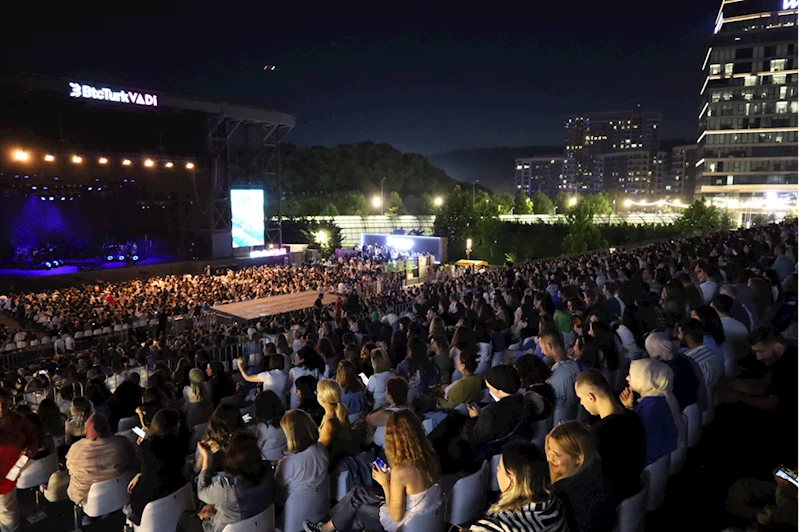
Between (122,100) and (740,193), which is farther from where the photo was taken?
(740,193)

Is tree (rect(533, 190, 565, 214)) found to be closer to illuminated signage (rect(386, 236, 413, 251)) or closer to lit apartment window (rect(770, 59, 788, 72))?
lit apartment window (rect(770, 59, 788, 72))

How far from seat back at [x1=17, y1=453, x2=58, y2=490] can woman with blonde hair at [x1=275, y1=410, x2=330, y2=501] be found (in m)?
2.26

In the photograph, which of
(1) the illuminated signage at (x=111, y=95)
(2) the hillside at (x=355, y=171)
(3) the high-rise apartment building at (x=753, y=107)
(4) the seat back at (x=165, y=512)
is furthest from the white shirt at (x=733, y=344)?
(3) the high-rise apartment building at (x=753, y=107)

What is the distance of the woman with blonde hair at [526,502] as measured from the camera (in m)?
2.22

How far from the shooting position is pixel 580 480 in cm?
251

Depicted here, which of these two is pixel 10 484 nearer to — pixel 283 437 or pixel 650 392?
pixel 283 437

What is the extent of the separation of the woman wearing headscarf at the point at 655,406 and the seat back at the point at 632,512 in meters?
0.39

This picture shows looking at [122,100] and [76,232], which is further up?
[122,100]

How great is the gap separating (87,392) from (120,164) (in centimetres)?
2213

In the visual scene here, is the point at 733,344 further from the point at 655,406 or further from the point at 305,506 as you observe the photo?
the point at 305,506

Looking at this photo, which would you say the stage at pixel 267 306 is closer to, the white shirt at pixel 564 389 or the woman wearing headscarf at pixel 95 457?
the woman wearing headscarf at pixel 95 457

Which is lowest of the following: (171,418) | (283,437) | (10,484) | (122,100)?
(10,484)

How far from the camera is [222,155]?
2895 cm

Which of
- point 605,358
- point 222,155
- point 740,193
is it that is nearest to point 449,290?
point 605,358
